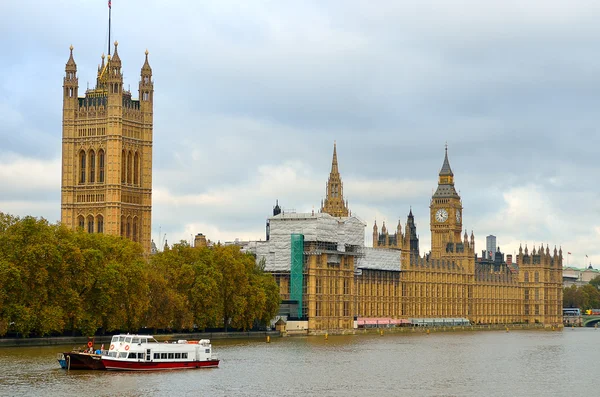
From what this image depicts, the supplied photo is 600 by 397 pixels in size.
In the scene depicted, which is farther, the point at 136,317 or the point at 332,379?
the point at 136,317

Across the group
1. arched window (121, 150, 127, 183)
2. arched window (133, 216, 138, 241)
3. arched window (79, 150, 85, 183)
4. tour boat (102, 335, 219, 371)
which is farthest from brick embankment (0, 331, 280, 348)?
arched window (79, 150, 85, 183)

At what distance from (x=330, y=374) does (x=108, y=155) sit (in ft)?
307

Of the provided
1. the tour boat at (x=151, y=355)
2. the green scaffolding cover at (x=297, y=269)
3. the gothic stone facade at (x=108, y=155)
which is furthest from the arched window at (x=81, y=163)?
the tour boat at (x=151, y=355)

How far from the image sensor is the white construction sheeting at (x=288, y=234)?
505ft

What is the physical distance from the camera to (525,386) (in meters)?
85.3

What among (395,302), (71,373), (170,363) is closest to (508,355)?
(170,363)

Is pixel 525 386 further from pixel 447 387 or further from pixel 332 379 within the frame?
pixel 332 379

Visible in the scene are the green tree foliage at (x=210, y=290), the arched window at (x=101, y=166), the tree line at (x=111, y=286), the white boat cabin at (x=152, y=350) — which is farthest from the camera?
the arched window at (x=101, y=166)

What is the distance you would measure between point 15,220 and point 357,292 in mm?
71739

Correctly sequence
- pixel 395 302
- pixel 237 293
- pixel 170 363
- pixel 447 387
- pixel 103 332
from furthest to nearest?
1. pixel 395 302
2. pixel 237 293
3. pixel 103 332
4. pixel 170 363
5. pixel 447 387

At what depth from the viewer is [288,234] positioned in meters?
155

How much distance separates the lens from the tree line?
104 m

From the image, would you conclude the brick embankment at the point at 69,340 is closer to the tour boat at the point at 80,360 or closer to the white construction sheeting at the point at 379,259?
the tour boat at the point at 80,360

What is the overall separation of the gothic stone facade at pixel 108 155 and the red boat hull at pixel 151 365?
84508 mm
